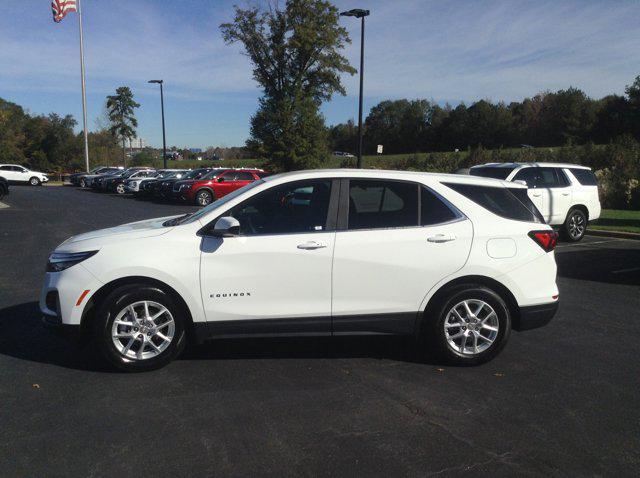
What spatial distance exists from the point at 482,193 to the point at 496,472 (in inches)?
101

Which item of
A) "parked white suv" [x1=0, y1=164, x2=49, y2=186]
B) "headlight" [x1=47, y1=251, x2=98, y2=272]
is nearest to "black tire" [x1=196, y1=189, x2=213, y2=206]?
"headlight" [x1=47, y1=251, x2=98, y2=272]

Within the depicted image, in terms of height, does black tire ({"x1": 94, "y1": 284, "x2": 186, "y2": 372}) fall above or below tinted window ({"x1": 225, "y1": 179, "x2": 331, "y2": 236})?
below

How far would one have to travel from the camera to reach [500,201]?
5.04 m

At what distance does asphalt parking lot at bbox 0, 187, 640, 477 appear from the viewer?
129 inches

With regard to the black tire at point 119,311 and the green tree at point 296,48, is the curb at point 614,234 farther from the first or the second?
the green tree at point 296,48

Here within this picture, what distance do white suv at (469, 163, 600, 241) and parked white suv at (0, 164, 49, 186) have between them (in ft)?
124

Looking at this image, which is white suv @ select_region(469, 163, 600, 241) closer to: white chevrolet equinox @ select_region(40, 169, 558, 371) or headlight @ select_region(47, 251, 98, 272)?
white chevrolet equinox @ select_region(40, 169, 558, 371)

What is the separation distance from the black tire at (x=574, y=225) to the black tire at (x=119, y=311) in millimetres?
10582

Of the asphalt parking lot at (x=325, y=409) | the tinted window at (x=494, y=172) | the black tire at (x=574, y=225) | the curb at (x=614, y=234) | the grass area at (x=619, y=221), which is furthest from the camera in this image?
the grass area at (x=619, y=221)

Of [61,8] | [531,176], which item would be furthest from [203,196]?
[61,8]

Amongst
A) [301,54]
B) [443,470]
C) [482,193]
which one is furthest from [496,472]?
[301,54]

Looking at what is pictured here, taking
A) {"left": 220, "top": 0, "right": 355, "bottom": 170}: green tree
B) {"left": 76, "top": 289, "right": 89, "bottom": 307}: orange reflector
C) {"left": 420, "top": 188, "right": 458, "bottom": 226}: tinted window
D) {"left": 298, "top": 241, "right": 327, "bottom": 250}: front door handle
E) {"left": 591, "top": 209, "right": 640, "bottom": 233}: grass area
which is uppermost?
{"left": 220, "top": 0, "right": 355, "bottom": 170}: green tree

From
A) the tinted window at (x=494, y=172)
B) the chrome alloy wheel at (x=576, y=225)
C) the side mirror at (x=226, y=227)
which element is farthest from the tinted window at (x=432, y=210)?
the chrome alloy wheel at (x=576, y=225)

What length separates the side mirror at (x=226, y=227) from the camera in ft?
14.6
